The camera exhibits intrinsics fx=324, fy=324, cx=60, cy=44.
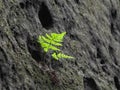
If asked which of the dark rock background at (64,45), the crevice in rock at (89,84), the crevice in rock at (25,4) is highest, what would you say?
the crevice in rock at (25,4)

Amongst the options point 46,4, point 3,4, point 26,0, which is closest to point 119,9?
point 46,4

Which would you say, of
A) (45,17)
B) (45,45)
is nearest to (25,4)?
(45,17)

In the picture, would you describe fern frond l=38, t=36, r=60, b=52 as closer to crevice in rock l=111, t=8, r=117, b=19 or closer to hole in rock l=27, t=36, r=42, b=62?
hole in rock l=27, t=36, r=42, b=62

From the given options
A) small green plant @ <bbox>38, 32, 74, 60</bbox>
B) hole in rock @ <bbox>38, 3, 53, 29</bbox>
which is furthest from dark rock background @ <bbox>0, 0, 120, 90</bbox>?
small green plant @ <bbox>38, 32, 74, 60</bbox>

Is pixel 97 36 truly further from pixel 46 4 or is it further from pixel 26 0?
pixel 26 0

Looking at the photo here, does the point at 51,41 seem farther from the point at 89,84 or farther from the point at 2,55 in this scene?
the point at 89,84

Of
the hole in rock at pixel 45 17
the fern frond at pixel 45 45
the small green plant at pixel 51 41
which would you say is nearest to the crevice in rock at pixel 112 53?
the hole in rock at pixel 45 17

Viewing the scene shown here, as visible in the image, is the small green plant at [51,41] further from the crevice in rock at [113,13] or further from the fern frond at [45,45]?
the crevice in rock at [113,13]
